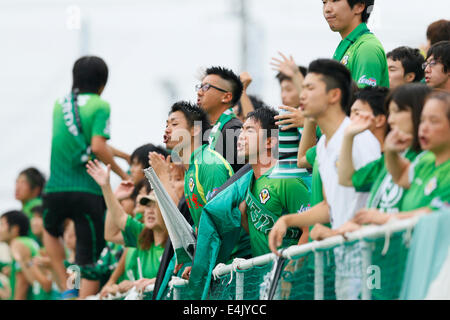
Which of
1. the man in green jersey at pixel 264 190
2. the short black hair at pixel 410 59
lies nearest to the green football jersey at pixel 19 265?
the man in green jersey at pixel 264 190

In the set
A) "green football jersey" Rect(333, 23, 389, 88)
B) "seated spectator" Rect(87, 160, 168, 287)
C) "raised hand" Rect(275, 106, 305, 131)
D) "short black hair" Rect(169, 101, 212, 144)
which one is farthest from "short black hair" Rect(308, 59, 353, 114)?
"seated spectator" Rect(87, 160, 168, 287)

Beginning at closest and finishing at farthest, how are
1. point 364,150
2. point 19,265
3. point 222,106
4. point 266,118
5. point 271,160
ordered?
point 364,150 → point 271,160 → point 266,118 → point 222,106 → point 19,265

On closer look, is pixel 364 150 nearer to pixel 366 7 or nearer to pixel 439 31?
pixel 366 7

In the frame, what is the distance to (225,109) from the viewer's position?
8.34 m

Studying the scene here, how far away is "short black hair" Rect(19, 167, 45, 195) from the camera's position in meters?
13.4

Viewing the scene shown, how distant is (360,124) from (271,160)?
202 centimetres

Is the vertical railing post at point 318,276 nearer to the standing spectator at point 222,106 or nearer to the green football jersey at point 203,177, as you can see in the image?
the green football jersey at point 203,177

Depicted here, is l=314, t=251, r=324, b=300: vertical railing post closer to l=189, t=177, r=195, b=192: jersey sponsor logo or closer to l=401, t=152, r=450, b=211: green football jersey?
l=401, t=152, r=450, b=211: green football jersey

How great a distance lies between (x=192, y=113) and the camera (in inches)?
320

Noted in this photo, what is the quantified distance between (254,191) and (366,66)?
3.94 feet

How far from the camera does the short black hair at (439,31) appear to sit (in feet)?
26.7

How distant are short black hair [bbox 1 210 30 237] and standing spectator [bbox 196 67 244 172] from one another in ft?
19.3

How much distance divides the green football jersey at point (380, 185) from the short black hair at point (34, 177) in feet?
28.9

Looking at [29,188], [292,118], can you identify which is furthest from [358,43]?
[29,188]
